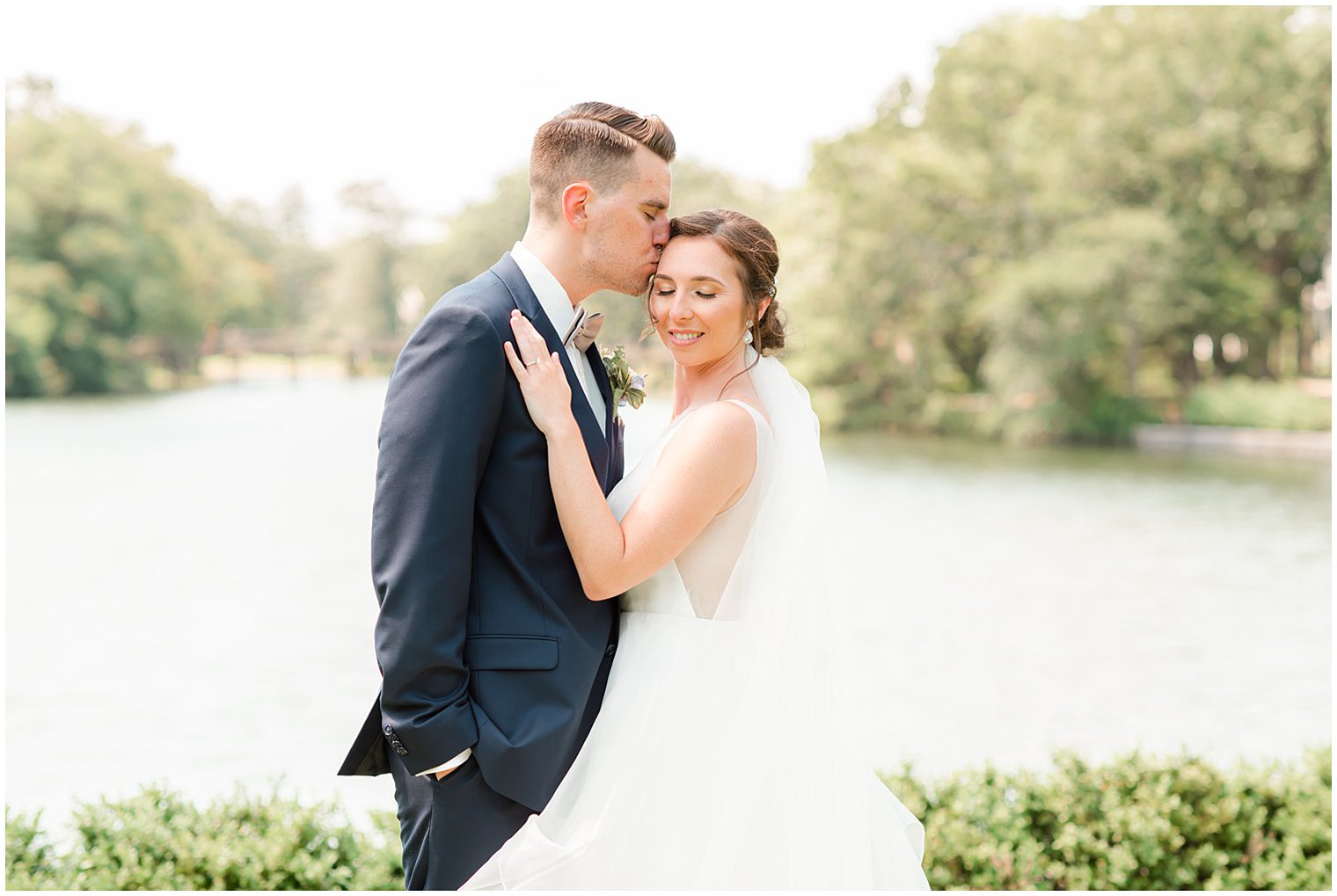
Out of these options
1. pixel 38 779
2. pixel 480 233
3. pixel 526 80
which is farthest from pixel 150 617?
pixel 480 233

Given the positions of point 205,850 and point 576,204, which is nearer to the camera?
point 576,204

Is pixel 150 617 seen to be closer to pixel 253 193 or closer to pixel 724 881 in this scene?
pixel 724 881

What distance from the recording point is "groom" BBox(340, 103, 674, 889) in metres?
2.12

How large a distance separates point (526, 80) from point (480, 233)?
24.2 feet

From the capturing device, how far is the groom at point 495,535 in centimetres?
212

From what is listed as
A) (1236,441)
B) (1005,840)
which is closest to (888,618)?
(1005,840)

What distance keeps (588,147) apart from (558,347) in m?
0.39

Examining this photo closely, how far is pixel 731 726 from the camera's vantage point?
246 centimetres

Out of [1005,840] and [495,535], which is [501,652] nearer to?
[495,535]

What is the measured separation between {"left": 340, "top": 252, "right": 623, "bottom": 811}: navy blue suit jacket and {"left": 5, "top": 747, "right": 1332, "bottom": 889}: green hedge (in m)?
1.39

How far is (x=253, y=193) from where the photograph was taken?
228 ft

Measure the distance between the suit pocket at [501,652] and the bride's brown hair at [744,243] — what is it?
0.71 meters

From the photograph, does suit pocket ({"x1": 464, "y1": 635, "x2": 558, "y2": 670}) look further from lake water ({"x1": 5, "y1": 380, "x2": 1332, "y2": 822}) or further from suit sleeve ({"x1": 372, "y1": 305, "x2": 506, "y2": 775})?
lake water ({"x1": 5, "y1": 380, "x2": 1332, "y2": 822})

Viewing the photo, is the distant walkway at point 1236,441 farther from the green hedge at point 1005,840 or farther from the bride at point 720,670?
the bride at point 720,670
